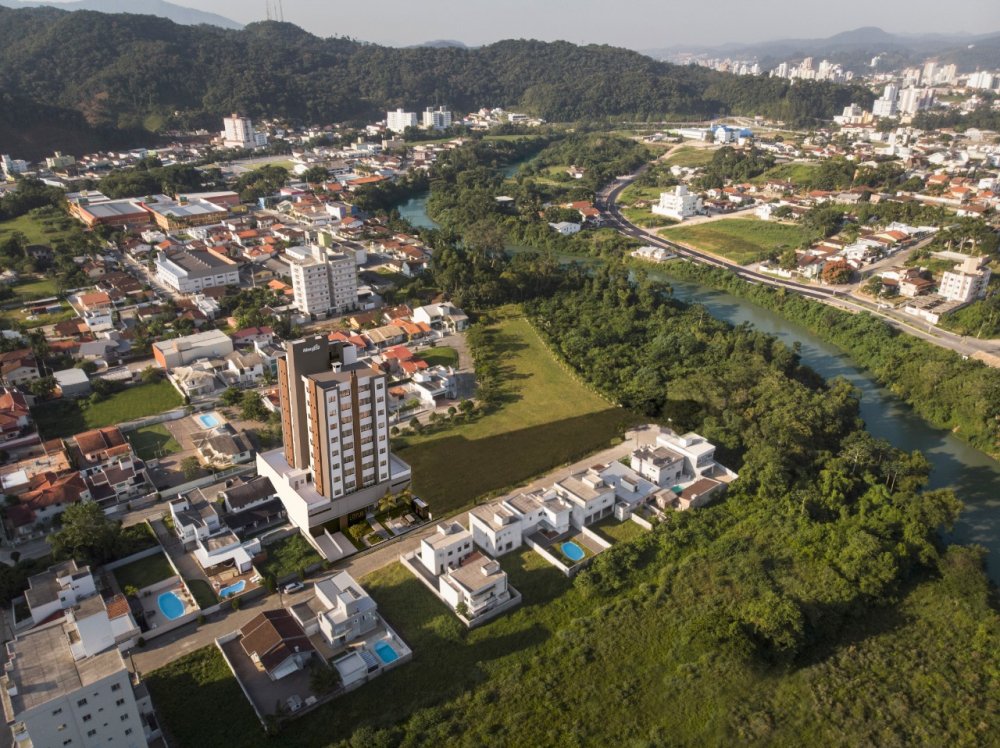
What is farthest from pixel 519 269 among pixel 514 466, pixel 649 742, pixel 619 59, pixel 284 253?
pixel 619 59

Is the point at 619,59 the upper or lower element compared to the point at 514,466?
upper

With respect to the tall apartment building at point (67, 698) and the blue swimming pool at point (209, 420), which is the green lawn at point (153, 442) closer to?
the blue swimming pool at point (209, 420)

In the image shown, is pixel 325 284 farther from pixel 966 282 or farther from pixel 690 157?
pixel 690 157

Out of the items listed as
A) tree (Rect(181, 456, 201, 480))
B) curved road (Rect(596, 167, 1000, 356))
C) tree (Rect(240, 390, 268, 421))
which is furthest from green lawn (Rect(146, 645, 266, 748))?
curved road (Rect(596, 167, 1000, 356))

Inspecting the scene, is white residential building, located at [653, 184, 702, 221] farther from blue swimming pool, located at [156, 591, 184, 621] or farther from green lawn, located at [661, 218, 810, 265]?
blue swimming pool, located at [156, 591, 184, 621]

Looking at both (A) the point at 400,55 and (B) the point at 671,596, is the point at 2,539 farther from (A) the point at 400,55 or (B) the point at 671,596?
(A) the point at 400,55

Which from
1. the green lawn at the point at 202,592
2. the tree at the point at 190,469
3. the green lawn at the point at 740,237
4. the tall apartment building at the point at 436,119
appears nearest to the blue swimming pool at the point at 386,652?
the green lawn at the point at 202,592
